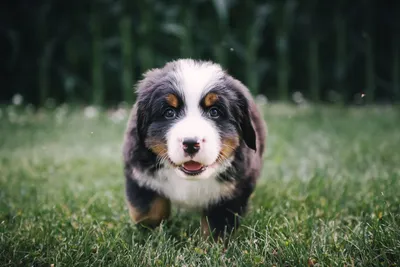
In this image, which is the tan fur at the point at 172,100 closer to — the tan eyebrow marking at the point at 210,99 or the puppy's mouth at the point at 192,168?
the tan eyebrow marking at the point at 210,99

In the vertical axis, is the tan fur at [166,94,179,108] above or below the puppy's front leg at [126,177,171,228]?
above

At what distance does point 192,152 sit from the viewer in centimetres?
213

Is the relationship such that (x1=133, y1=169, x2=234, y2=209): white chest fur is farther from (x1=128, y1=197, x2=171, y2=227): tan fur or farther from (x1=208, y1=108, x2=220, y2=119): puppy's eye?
(x1=208, y1=108, x2=220, y2=119): puppy's eye

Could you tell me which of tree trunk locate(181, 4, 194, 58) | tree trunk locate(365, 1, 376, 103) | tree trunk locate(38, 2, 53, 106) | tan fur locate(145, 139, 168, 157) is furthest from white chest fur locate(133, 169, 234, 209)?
tree trunk locate(365, 1, 376, 103)

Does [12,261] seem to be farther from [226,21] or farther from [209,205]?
[226,21]

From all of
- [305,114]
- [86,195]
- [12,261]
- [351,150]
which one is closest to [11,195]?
[86,195]

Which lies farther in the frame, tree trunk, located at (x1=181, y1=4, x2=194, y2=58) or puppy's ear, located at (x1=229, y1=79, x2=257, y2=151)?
tree trunk, located at (x1=181, y1=4, x2=194, y2=58)

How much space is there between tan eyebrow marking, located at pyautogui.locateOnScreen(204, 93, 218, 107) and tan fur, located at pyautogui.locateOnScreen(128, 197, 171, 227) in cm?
62

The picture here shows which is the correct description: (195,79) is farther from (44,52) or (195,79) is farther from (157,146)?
(44,52)

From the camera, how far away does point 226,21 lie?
8.20m

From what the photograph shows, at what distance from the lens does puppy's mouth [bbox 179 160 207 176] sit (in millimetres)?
2254

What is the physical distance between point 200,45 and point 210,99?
6929 mm

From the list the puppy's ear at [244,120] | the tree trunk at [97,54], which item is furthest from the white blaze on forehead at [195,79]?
the tree trunk at [97,54]

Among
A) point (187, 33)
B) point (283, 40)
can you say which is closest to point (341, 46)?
point (283, 40)
